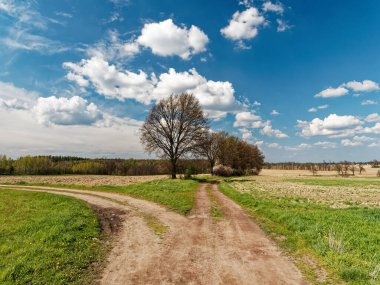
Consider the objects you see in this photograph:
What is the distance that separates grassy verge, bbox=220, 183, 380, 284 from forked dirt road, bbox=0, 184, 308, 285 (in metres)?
0.74

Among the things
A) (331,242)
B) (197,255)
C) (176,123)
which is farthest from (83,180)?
(331,242)

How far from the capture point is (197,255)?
9.92 metres

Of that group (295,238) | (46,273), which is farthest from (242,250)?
(46,273)

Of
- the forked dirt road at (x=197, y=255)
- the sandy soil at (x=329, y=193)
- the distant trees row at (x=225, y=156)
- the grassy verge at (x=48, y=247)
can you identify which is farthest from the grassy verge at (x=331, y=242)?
the distant trees row at (x=225, y=156)

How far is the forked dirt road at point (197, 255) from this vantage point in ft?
26.2

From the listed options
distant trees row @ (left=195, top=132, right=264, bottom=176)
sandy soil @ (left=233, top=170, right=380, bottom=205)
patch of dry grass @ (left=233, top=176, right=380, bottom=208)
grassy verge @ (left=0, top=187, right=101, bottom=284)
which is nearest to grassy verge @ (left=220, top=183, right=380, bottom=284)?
Result: patch of dry grass @ (left=233, top=176, right=380, bottom=208)

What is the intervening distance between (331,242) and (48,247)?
1084 cm

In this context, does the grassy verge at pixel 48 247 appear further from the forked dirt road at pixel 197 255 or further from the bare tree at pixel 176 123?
the bare tree at pixel 176 123

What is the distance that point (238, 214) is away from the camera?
17.6 metres

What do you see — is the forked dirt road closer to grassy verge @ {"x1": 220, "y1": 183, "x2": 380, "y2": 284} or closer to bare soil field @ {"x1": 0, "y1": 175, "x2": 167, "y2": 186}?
grassy verge @ {"x1": 220, "y1": 183, "x2": 380, "y2": 284}

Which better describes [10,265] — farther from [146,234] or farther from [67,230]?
[146,234]

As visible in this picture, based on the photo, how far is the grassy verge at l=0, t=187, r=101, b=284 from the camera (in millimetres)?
7969

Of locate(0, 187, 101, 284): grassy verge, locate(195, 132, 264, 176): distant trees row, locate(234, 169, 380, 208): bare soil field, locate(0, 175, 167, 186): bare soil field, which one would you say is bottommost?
locate(234, 169, 380, 208): bare soil field

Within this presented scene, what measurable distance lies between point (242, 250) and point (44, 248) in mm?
7409
